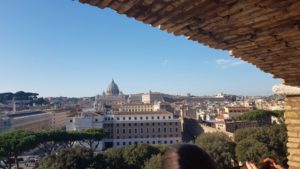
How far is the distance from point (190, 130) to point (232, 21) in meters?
62.6

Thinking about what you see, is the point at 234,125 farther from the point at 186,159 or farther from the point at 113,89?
the point at 113,89

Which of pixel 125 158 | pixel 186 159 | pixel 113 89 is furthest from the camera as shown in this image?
pixel 113 89

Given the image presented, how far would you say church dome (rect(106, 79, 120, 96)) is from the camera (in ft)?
500

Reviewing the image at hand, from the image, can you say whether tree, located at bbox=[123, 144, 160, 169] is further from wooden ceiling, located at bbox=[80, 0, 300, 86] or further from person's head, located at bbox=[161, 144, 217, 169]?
person's head, located at bbox=[161, 144, 217, 169]

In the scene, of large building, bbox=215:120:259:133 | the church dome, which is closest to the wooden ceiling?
large building, bbox=215:120:259:133

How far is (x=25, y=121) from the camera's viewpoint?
231ft

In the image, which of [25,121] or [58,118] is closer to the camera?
[25,121]

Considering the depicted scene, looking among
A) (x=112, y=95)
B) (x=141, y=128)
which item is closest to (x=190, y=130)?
(x=141, y=128)

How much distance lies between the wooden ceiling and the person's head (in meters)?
1.22

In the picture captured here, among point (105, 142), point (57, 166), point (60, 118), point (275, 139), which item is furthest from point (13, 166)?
point (60, 118)

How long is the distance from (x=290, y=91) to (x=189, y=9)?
8.78 feet

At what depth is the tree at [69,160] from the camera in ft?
86.5

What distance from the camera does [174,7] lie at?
2719 millimetres

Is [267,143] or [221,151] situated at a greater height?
[267,143]
